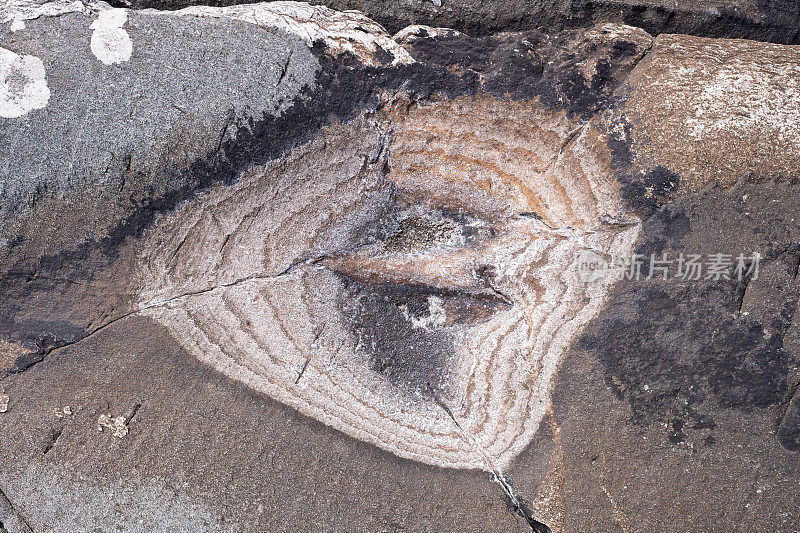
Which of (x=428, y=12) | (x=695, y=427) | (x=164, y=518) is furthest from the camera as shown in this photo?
(x=428, y=12)

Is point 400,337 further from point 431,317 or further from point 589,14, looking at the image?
point 589,14

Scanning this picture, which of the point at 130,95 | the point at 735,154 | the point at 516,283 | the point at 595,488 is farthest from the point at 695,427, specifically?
the point at 130,95

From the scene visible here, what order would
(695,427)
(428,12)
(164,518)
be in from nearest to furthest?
(164,518) → (695,427) → (428,12)

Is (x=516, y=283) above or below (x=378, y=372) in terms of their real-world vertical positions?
above

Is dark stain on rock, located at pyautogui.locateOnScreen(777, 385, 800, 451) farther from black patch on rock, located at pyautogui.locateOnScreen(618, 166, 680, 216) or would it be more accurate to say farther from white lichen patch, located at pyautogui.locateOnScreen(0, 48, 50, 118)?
white lichen patch, located at pyautogui.locateOnScreen(0, 48, 50, 118)

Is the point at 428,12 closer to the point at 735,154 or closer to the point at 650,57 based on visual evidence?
the point at 650,57
